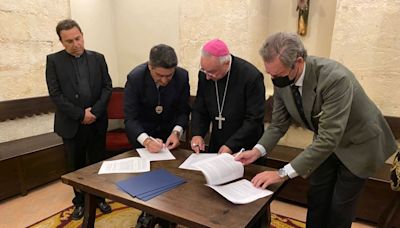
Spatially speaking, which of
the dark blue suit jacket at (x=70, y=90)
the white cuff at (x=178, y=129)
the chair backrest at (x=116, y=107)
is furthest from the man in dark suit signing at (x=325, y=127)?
the chair backrest at (x=116, y=107)

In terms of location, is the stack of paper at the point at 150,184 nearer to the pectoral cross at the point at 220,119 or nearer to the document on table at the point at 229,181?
the document on table at the point at 229,181

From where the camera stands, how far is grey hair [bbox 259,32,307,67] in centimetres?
142

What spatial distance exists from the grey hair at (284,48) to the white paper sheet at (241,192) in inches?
24.7

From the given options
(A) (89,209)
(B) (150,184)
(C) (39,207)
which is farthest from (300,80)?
(C) (39,207)

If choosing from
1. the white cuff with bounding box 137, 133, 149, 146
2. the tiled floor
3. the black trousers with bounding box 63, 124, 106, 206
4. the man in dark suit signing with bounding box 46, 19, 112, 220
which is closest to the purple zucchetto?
the white cuff with bounding box 137, 133, 149, 146

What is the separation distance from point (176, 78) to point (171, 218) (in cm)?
123

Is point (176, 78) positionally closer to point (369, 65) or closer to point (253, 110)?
point (253, 110)

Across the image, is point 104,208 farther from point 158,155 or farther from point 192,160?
point 192,160

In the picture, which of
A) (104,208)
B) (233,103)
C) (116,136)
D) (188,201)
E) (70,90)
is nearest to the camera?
(188,201)

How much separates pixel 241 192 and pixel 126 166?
732 millimetres

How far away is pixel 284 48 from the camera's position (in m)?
1.42

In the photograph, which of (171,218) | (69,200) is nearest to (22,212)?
(69,200)

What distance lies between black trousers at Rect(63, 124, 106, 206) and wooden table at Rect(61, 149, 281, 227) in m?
1.02

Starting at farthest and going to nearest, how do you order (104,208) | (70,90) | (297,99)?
(104,208) < (70,90) < (297,99)
